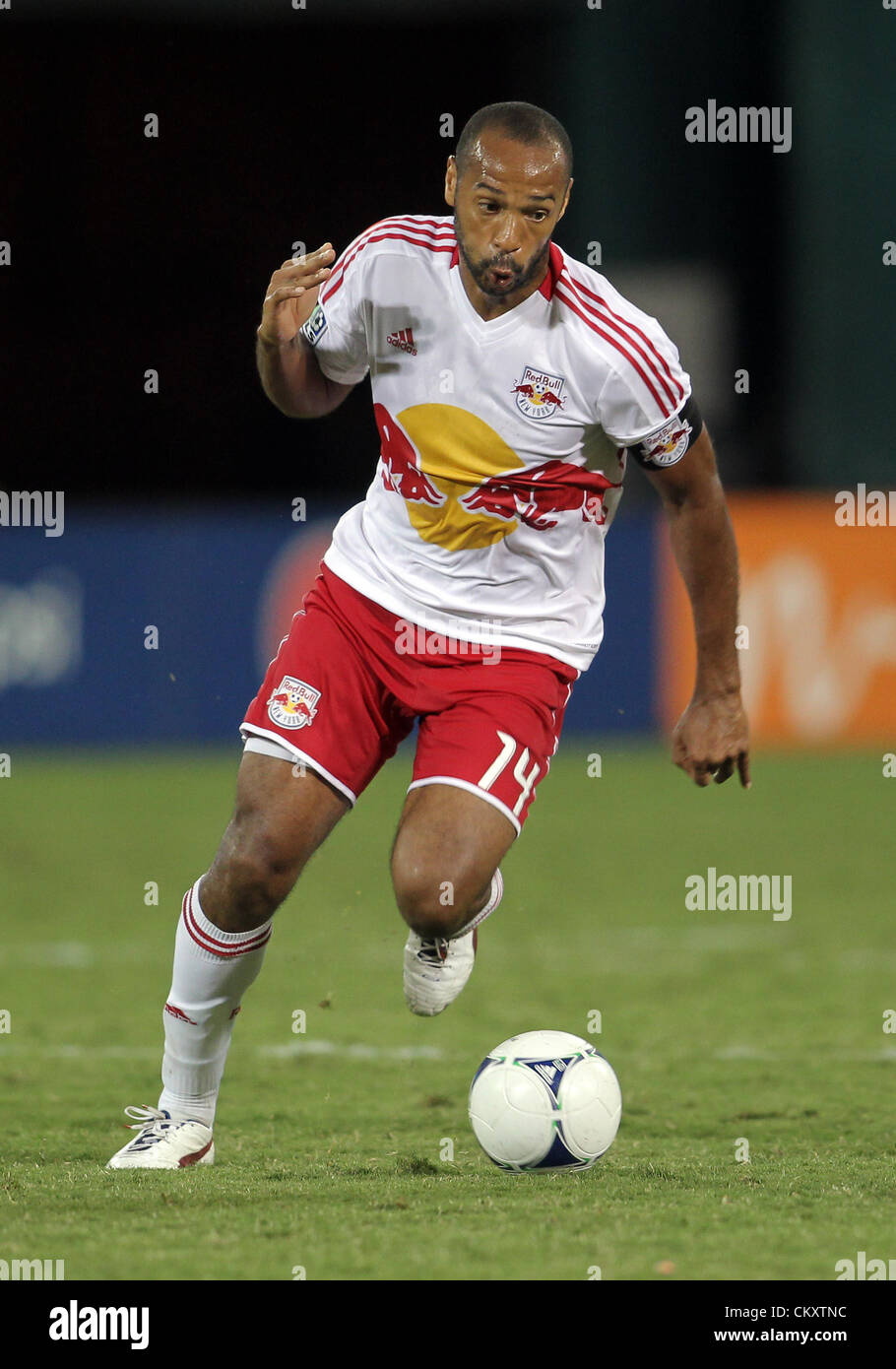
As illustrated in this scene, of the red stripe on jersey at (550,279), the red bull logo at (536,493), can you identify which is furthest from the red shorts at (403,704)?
the red stripe on jersey at (550,279)

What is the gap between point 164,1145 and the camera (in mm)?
4457

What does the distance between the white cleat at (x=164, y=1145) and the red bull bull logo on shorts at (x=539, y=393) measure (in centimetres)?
180

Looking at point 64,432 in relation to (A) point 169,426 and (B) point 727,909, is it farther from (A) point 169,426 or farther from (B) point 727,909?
(B) point 727,909

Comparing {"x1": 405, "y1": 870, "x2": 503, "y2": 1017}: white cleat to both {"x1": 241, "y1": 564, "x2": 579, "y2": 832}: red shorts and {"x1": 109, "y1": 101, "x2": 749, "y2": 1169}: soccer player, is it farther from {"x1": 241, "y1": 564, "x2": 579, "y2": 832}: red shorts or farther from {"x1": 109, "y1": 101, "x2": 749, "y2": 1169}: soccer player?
{"x1": 241, "y1": 564, "x2": 579, "y2": 832}: red shorts

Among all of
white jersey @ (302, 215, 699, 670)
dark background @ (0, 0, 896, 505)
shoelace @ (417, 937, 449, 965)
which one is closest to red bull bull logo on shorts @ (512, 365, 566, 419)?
white jersey @ (302, 215, 699, 670)

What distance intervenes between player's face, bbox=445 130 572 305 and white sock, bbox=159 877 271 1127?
1.52 m

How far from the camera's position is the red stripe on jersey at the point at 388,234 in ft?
14.9

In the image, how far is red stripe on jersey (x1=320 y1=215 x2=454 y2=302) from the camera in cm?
455

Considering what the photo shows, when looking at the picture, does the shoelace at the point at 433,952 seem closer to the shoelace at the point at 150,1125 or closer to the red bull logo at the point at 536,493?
the shoelace at the point at 150,1125

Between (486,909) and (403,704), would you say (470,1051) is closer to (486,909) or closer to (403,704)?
(486,909)

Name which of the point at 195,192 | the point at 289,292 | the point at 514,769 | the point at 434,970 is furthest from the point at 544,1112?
the point at 195,192

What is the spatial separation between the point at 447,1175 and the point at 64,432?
1829 cm

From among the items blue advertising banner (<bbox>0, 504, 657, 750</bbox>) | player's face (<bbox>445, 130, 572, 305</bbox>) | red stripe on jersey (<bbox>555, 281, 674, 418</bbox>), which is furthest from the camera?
Result: blue advertising banner (<bbox>0, 504, 657, 750</bbox>)
